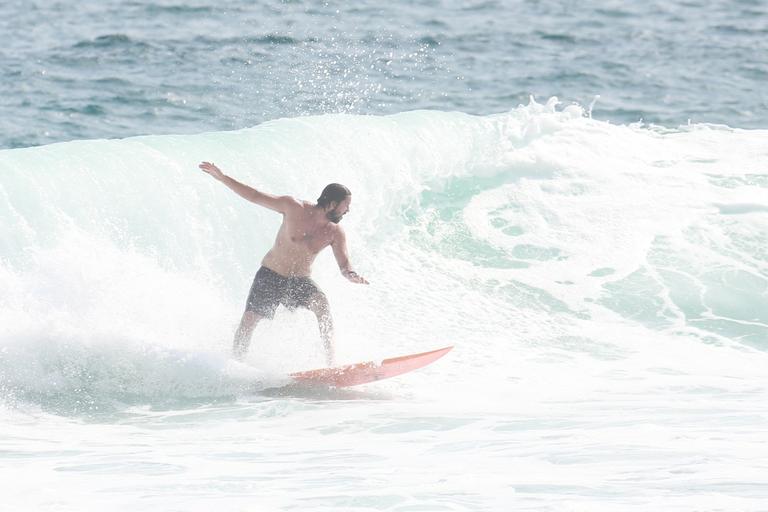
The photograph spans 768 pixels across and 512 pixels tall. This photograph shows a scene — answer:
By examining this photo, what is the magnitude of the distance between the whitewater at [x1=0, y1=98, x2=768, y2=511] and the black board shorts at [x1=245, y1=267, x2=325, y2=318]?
0.46 meters

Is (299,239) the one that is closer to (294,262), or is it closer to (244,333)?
(294,262)

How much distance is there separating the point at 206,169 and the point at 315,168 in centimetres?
480

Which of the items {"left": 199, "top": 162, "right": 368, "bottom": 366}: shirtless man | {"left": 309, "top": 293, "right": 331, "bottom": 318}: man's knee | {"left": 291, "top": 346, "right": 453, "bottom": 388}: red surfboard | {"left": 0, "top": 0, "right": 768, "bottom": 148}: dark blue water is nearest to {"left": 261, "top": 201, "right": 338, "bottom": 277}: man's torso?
{"left": 199, "top": 162, "right": 368, "bottom": 366}: shirtless man

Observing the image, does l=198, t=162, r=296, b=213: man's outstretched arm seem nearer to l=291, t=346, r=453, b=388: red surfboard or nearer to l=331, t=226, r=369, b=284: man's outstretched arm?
l=331, t=226, r=369, b=284: man's outstretched arm

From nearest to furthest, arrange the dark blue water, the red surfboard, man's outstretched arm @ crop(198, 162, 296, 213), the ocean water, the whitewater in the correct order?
the whitewater, the ocean water, man's outstretched arm @ crop(198, 162, 296, 213), the red surfboard, the dark blue water

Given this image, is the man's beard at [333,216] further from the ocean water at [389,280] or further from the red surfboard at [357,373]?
the ocean water at [389,280]

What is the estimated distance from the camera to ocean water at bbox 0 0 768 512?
24.3 feet

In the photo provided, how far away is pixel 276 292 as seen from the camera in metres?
8.91

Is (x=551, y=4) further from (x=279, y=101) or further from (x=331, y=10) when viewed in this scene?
(x=279, y=101)

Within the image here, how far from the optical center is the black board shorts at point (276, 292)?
8906 mm

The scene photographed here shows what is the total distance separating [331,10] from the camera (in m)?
23.1

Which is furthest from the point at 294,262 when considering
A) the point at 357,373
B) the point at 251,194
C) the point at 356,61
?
the point at 356,61

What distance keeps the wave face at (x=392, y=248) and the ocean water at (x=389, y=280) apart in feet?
0.09

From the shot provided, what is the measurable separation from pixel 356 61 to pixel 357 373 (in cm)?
1137
